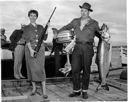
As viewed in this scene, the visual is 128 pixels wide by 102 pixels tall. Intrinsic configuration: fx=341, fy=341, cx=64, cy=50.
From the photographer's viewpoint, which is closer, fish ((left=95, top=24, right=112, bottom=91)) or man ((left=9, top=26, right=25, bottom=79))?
fish ((left=95, top=24, right=112, bottom=91))

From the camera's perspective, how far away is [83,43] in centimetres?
627

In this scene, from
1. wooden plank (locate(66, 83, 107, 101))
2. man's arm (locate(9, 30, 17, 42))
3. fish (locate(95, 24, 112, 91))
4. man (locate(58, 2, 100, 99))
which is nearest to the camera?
wooden plank (locate(66, 83, 107, 101))

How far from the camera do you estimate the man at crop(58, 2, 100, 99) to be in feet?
20.5

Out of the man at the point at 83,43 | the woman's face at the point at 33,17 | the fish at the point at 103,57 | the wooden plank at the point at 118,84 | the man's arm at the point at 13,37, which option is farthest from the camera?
the man's arm at the point at 13,37

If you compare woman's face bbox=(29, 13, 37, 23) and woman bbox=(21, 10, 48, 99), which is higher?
woman's face bbox=(29, 13, 37, 23)

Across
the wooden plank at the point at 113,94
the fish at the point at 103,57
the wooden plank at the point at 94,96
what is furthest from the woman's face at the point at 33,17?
the wooden plank at the point at 113,94

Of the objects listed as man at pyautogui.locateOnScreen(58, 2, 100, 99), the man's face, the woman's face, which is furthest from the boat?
the man's face

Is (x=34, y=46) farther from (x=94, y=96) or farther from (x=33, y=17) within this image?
(x=94, y=96)

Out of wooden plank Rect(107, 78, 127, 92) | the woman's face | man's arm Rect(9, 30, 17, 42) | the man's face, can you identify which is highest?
the man's face

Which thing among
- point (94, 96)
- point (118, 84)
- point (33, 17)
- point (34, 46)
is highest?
point (33, 17)

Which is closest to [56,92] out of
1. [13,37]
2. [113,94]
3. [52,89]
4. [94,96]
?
[52,89]

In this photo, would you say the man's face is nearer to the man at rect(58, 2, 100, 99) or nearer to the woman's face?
the man at rect(58, 2, 100, 99)

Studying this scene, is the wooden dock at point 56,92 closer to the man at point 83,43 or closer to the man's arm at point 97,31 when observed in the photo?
the man at point 83,43

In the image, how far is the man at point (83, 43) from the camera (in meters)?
6.24
